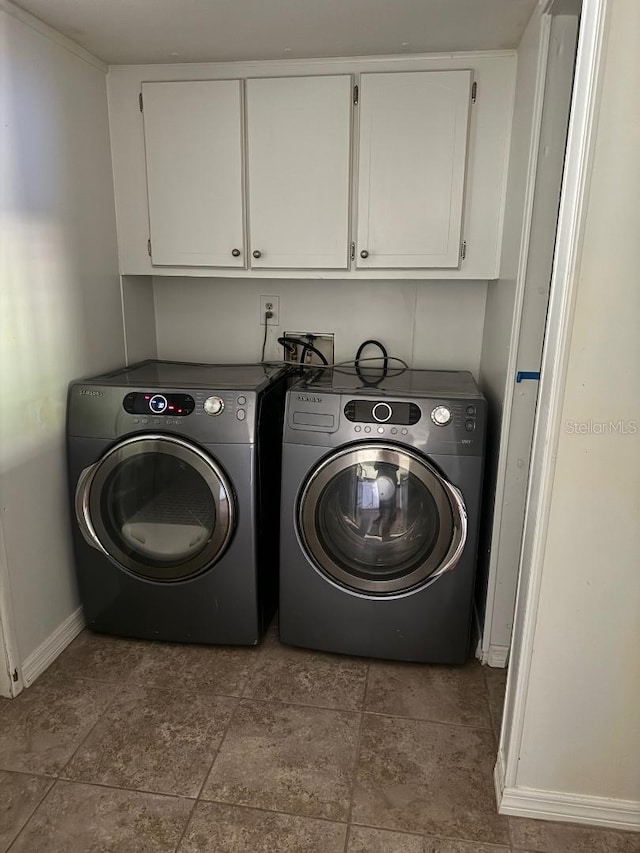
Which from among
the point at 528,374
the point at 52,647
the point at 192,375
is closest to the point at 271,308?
the point at 192,375

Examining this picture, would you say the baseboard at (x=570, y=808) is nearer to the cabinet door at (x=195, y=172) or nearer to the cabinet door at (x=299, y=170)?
the cabinet door at (x=299, y=170)

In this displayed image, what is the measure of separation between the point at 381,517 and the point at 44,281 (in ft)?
4.36

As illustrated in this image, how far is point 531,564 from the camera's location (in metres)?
1.38

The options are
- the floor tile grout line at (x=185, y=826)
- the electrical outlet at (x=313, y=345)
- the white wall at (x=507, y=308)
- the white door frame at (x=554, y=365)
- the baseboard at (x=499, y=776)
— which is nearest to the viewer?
the white door frame at (x=554, y=365)

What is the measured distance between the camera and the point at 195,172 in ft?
7.31

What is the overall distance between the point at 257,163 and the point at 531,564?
1.67 meters

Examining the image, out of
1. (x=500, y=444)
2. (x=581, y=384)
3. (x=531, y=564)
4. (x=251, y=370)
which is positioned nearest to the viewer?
(x=581, y=384)

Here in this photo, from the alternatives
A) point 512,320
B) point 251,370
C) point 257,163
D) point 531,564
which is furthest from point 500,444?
point 257,163

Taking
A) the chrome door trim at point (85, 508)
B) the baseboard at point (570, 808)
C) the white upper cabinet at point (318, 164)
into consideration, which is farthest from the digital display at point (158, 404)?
the baseboard at point (570, 808)

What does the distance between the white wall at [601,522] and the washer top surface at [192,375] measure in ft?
3.43

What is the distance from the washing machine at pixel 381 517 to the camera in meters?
1.89

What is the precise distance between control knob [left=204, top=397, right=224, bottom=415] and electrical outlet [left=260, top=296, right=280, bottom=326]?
78 cm

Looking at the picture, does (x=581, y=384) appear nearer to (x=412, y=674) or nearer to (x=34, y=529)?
(x=412, y=674)

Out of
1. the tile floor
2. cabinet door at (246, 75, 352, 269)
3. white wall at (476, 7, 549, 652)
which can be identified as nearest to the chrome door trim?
the tile floor
